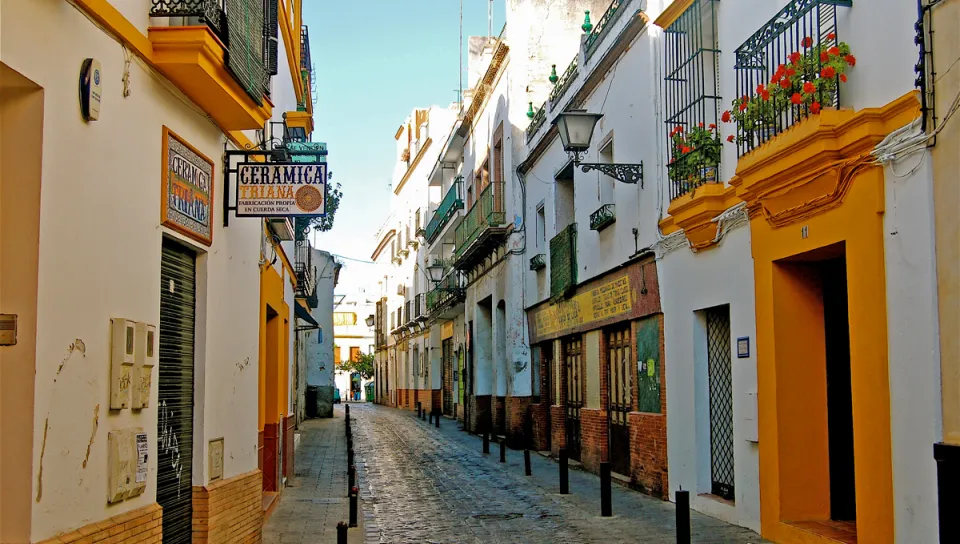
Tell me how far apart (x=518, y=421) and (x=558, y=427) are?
350cm

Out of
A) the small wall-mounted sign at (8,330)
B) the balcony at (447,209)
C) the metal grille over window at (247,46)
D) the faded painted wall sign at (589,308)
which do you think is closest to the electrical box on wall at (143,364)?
the small wall-mounted sign at (8,330)

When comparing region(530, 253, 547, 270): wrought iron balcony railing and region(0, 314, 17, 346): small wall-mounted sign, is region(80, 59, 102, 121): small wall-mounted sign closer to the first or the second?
region(0, 314, 17, 346): small wall-mounted sign

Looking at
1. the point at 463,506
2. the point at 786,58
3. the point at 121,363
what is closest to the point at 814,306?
the point at 786,58

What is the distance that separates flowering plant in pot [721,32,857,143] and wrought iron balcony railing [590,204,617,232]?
20.0ft

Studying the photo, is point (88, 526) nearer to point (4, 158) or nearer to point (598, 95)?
point (4, 158)

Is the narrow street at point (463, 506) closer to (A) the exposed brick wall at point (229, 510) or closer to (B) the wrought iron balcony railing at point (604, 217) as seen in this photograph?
(A) the exposed brick wall at point (229, 510)

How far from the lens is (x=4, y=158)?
17.7ft

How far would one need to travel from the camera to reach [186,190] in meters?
8.13

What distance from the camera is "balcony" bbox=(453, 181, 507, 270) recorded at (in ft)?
83.8

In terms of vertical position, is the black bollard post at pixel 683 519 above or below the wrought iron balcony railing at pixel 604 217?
below

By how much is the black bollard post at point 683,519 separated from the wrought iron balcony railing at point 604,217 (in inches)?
306

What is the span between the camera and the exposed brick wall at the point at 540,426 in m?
22.4

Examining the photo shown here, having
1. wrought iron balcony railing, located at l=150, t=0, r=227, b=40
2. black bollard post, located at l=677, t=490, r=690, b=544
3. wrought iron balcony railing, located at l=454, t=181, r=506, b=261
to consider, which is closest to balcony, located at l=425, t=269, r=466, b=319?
wrought iron balcony railing, located at l=454, t=181, r=506, b=261

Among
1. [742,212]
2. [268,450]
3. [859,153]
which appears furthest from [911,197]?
A: [268,450]
